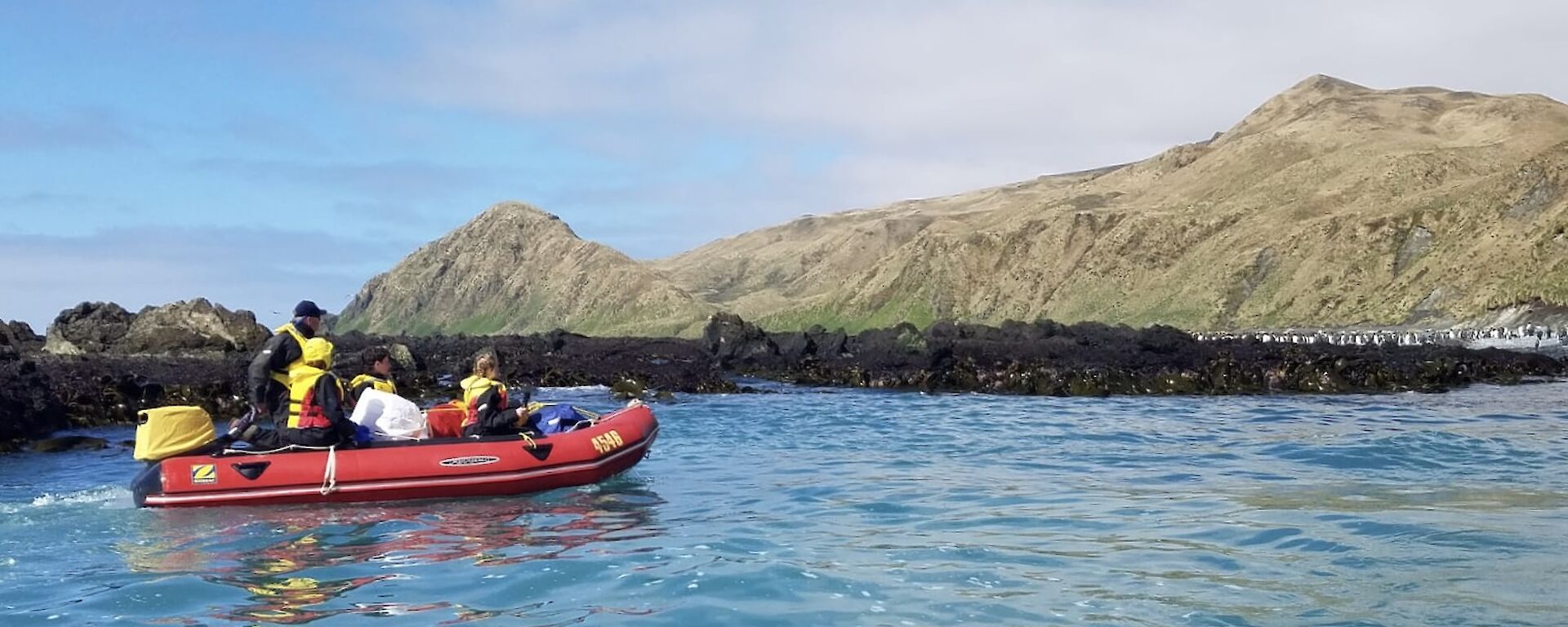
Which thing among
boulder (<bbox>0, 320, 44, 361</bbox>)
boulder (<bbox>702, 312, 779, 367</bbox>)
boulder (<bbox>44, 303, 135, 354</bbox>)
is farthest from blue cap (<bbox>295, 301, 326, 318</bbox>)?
boulder (<bbox>44, 303, 135, 354</bbox>)

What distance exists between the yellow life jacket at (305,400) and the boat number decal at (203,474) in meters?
0.86

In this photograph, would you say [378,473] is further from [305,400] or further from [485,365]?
[485,365]

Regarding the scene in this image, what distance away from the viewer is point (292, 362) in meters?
12.6

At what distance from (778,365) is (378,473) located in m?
28.8

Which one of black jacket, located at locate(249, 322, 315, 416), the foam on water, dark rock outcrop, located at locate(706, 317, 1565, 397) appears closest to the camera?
black jacket, located at locate(249, 322, 315, 416)

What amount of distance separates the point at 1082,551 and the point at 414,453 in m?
7.05

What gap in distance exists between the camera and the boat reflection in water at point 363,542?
28.6 ft

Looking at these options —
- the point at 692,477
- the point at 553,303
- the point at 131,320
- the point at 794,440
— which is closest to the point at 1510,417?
the point at 794,440

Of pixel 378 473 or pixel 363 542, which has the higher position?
pixel 378 473

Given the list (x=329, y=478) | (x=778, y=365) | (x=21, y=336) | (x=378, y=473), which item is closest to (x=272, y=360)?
(x=329, y=478)

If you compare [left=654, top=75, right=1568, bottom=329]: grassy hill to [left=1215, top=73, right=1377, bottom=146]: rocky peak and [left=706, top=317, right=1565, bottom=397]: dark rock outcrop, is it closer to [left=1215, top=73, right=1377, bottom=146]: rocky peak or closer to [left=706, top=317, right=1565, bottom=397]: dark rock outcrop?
[left=1215, top=73, right=1377, bottom=146]: rocky peak

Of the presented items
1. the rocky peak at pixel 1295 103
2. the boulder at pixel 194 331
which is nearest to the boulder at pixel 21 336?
the boulder at pixel 194 331

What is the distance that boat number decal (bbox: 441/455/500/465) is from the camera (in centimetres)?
1308

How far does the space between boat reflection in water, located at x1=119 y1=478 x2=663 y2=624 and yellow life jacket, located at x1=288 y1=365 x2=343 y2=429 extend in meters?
0.88
